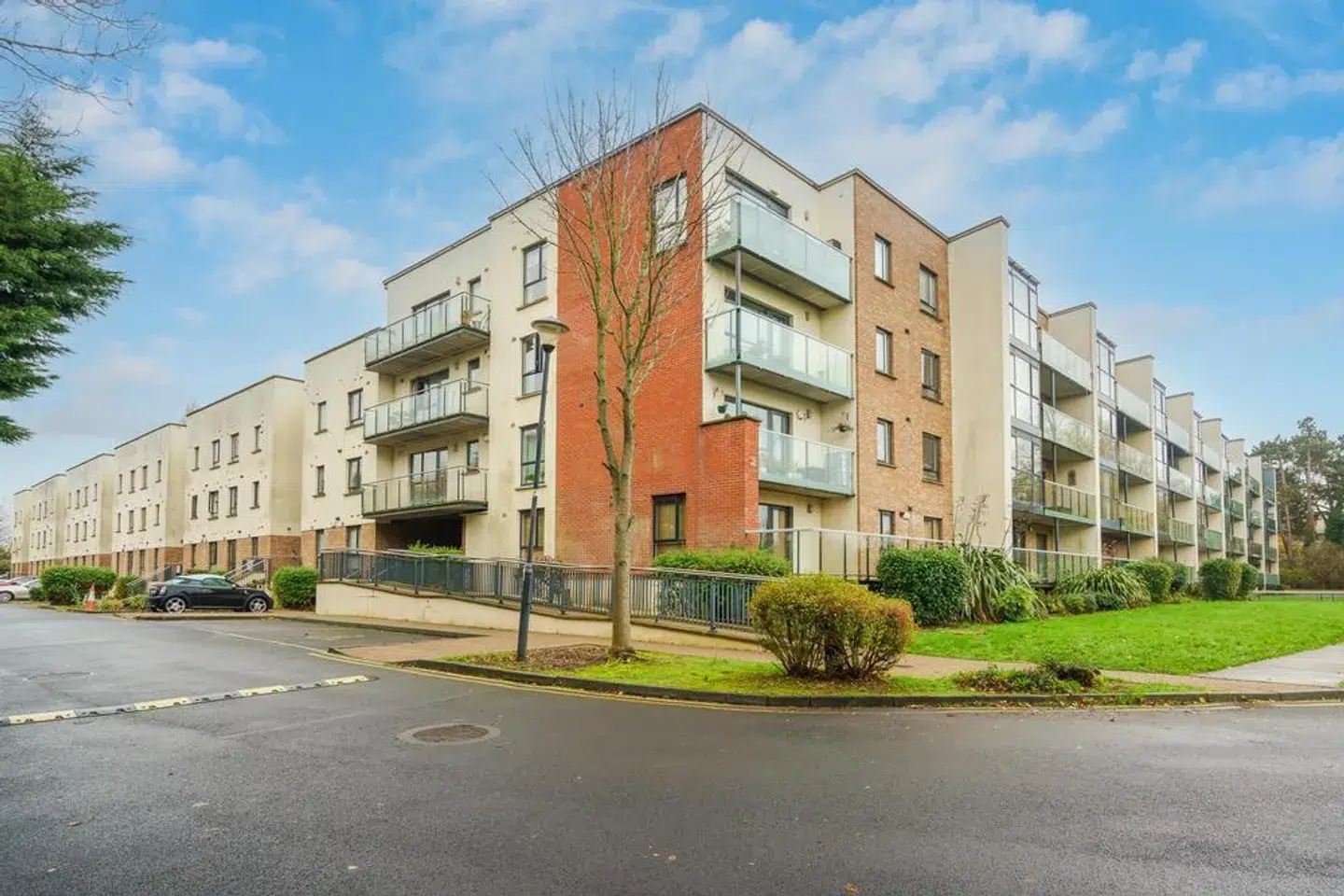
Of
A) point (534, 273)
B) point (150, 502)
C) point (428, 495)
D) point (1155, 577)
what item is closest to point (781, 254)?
point (534, 273)

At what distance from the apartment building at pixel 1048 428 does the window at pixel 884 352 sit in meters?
3.99

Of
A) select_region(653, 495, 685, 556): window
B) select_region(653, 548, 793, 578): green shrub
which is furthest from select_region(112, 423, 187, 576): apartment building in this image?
select_region(653, 548, 793, 578): green shrub

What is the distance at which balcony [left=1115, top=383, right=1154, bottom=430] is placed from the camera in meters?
38.0

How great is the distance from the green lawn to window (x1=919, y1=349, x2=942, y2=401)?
7.93m

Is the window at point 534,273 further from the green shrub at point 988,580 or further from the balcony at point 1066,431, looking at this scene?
the balcony at point 1066,431

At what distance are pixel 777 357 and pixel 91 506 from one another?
60908mm

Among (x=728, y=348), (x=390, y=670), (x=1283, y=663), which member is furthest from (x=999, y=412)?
(x=390, y=670)

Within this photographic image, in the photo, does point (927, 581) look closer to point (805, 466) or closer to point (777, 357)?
point (805, 466)

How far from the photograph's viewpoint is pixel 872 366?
22.9 metres

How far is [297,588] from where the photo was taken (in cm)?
2986

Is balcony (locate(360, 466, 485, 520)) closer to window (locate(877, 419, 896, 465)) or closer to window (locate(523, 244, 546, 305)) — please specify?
window (locate(523, 244, 546, 305))

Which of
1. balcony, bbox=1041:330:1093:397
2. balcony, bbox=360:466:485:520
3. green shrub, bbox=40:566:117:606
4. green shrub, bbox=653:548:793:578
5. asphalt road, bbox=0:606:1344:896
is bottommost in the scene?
green shrub, bbox=40:566:117:606

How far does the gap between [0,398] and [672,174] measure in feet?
47.5

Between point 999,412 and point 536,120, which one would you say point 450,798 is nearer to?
point 536,120
